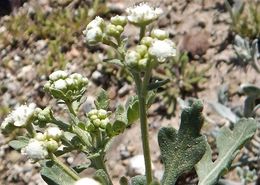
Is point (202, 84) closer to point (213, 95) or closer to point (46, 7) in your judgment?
point (213, 95)

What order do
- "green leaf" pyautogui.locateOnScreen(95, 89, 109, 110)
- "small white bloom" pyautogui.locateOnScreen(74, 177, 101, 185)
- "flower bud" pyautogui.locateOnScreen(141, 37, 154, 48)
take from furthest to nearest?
"green leaf" pyautogui.locateOnScreen(95, 89, 109, 110) → "flower bud" pyautogui.locateOnScreen(141, 37, 154, 48) → "small white bloom" pyautogui.locateOnScreen(74, 177, 101, 185)

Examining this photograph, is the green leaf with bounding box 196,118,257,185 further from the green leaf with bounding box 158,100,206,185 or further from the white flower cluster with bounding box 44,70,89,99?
the white flower cluster with bounding box 44,70,89,99

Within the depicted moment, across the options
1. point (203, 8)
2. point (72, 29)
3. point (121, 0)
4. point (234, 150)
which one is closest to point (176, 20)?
point (203, 8)

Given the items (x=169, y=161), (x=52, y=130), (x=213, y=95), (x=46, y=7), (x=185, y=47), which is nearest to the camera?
(x=52, y=130)

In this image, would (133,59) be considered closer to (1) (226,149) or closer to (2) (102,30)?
(2) (102,30)

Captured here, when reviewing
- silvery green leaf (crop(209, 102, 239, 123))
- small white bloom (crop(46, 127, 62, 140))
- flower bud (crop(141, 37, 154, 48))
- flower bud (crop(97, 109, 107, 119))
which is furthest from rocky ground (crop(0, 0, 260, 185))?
flower bud (crop(141, 37, 154, 48))

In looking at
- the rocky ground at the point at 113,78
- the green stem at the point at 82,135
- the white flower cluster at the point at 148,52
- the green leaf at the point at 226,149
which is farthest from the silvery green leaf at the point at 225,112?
the white flower cluster at the point at 148,52
